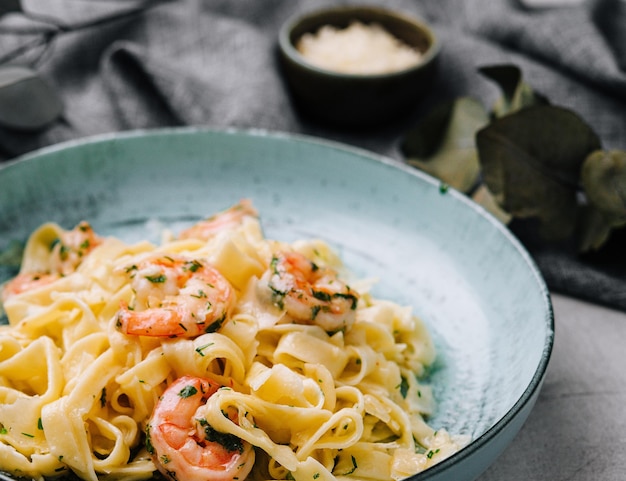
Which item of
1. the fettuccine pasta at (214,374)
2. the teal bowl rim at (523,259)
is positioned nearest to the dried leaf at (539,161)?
the teal bowl rim at (523,259)

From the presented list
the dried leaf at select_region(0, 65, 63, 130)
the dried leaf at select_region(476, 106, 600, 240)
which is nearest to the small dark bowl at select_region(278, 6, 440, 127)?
the dried leaf at select_region(476, 106, 600, 240)

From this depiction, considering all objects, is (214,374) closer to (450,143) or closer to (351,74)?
(450,143)

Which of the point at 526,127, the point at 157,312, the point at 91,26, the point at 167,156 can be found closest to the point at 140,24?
the point at 91,26

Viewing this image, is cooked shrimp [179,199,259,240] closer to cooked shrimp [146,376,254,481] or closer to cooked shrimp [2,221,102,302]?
cooked shrimp [2,221,102,302]

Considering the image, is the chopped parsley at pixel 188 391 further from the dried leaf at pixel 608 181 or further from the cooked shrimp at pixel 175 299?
the dried leaf at pixel 608 181

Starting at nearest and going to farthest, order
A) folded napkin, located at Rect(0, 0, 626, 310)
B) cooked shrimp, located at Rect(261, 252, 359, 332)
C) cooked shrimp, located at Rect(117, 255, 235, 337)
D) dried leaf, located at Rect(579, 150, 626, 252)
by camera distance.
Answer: cooked shrimp, located at Rect(117, 255, 235, 337) < cooked shrimp, located at Rect(261, 252, 359, 332) < dried leaf, located at Rect(579, 150, 626, 252) < folded napkin, located at Rect(0, 0, 626, 310)
